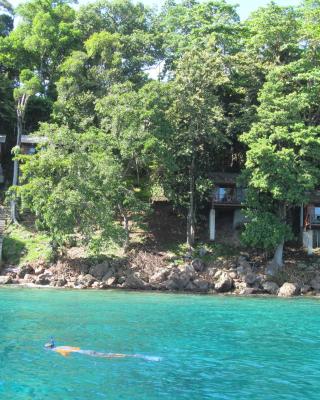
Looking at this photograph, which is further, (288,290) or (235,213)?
(235,213)

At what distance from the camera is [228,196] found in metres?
44.7

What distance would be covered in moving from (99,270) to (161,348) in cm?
2007

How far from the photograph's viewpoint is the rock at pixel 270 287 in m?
35.8

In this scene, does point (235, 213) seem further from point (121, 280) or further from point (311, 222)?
point (121, 280)

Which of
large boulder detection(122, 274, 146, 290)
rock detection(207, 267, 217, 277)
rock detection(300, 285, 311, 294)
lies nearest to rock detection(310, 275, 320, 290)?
rock detection(300, 285, 311, 294)

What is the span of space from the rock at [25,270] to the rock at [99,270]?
446 centimetres

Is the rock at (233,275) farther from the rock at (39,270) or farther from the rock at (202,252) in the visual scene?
the rock at (39,270)

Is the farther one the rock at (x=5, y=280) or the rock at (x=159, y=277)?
the rock at (x=159, y=277)

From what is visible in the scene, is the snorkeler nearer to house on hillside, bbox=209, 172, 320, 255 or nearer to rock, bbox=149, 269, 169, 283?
rock, bbox=149, 269, 169, 283

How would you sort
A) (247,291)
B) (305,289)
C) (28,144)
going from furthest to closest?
(28,144), (305,289), (247,291)

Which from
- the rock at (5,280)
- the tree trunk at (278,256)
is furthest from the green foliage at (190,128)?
the rock at (5,280)

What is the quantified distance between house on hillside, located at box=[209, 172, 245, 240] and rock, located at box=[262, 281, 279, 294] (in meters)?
8.28

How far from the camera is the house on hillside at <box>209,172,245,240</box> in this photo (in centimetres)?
4409

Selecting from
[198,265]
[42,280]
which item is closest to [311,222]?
[198,265]
